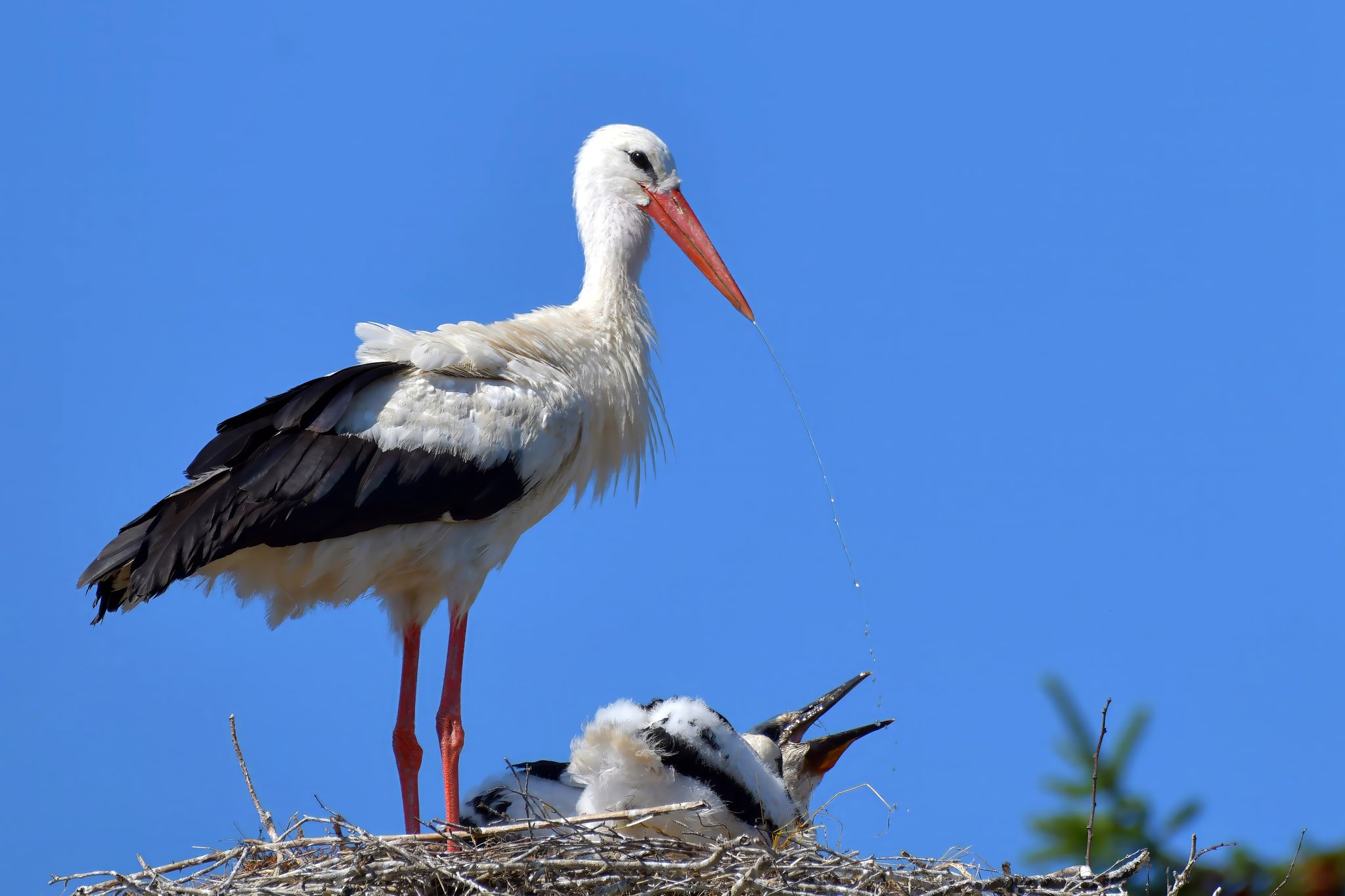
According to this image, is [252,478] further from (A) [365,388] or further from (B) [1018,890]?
(B) [1018,890]

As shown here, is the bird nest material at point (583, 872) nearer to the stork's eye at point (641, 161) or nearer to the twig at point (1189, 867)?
the twig at point (1189, 867)

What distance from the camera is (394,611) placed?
7496 mm

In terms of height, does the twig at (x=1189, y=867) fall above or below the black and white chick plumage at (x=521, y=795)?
below

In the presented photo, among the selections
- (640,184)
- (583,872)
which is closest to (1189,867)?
(583,872)

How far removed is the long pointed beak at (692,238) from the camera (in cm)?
827

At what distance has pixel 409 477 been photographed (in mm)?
6895

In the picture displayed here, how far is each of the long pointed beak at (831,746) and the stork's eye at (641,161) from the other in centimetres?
276

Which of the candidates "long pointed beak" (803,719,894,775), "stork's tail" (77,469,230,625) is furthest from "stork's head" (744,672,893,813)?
"stork's tail" (77,469,230,625)

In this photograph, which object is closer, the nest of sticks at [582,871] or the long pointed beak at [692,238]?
the nest of sticks at [582,871]

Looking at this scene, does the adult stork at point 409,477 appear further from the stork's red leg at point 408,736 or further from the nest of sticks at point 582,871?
the nest of sticks at point 582,871

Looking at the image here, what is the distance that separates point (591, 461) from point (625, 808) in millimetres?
1750

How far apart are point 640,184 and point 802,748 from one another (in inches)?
107

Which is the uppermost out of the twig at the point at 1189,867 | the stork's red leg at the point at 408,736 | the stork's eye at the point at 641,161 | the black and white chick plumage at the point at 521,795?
the stork's eye at the point at 641,161

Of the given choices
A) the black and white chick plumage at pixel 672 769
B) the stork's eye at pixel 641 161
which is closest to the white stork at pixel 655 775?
the black and white chick plumage at pixel 672 769
